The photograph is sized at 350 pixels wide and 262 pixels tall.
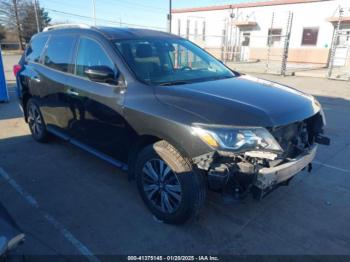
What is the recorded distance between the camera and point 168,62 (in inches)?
144

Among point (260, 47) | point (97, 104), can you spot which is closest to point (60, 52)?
point (97, 104)

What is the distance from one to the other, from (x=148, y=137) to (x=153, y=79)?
64 centimetres

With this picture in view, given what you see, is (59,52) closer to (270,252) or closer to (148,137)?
(148,137)

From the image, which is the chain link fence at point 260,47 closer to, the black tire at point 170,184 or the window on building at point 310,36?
the window on building at point 310,36

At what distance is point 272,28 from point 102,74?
2214cm

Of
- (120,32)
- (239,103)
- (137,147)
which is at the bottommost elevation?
(137,147)

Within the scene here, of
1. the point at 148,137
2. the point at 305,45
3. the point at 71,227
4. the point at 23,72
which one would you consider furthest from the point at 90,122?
the point at 305,45

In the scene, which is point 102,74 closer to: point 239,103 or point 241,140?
point 239,103

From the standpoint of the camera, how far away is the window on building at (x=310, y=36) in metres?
21.3

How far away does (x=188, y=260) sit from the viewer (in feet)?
8.55

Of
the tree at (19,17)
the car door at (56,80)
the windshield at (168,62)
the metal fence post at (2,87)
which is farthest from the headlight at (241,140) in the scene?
the tree at (19,17)

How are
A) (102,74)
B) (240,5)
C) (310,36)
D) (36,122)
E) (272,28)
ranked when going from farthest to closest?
1. (240,5)
2. (272,28)
3. (310,36)
4. (36,122)
5. (102,74)

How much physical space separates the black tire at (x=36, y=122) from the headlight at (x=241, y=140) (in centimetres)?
360

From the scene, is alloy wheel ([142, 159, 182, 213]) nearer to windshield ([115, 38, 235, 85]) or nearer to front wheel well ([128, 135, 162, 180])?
front wheel well ([128, 135, 162, 180])
